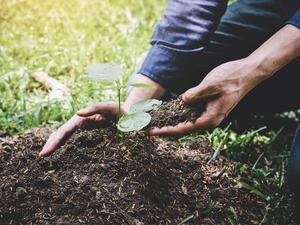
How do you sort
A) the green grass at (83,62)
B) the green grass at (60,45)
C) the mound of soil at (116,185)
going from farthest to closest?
the green grass at (60,45), the green grass at (83,62), the mound of soil at (116,185)

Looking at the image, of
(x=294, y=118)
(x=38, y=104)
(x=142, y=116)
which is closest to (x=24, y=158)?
(x=142, y=116)

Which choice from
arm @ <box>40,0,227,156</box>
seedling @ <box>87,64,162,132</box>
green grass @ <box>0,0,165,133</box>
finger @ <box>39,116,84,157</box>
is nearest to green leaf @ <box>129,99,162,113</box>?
seedling @ <box>87,64,162,132</box>

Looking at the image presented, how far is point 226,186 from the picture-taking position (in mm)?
1742

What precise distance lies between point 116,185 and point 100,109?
318 millimetres

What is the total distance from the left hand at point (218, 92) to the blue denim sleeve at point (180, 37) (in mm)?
486

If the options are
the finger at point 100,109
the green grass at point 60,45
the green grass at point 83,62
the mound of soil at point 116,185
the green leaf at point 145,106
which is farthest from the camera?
the green grass at point 60,45

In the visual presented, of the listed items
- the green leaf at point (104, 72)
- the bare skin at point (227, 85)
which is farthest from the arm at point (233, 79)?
the green leaf at point (104, 72)

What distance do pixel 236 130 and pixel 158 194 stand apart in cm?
91

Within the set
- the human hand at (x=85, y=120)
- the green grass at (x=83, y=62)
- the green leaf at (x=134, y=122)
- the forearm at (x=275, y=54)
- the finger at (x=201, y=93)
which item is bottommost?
the green grass at (x=83, y=62)

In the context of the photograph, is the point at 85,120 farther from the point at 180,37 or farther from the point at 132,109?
the point at 180,37

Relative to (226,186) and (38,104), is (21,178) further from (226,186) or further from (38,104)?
(38,104)

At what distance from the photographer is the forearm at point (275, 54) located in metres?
1.63

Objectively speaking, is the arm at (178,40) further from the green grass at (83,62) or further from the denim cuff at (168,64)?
the green grass at (83,62)

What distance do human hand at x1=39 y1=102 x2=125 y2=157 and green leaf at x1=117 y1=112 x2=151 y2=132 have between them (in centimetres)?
16
